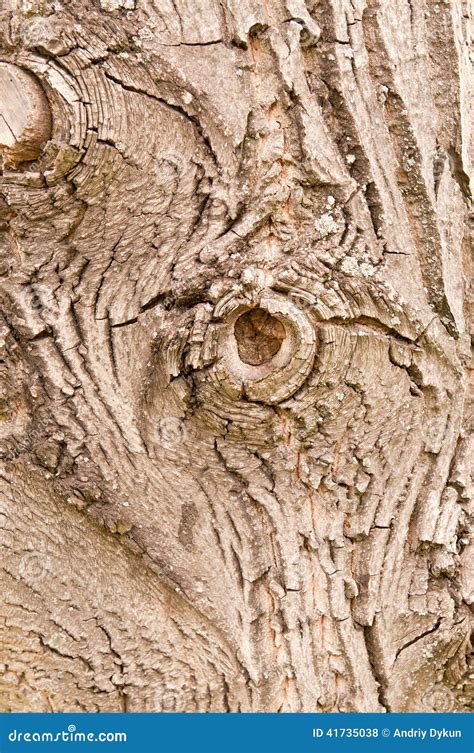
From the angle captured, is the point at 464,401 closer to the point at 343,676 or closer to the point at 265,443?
the point at 265,443

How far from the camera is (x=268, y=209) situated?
1.50m

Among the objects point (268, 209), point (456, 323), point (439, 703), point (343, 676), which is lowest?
point (439, 703)

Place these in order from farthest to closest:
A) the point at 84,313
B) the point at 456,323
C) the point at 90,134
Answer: the point at 456,323 → the point at 84,313 → the point at 90,134

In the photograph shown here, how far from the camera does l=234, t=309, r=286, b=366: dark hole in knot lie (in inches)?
58.6

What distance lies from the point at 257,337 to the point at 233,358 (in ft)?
0.30

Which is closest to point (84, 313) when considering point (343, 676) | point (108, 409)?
point (108, 409)

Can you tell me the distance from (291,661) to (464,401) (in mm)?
775

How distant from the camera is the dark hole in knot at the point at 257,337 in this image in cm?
149

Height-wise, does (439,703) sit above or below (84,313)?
below

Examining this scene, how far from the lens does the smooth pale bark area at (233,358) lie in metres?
1.47

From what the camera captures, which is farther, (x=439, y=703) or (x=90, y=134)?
(x=439, y=703)

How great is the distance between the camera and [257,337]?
4.96ft

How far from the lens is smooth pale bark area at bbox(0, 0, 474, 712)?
57.8 inches

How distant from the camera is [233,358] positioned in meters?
1.46
